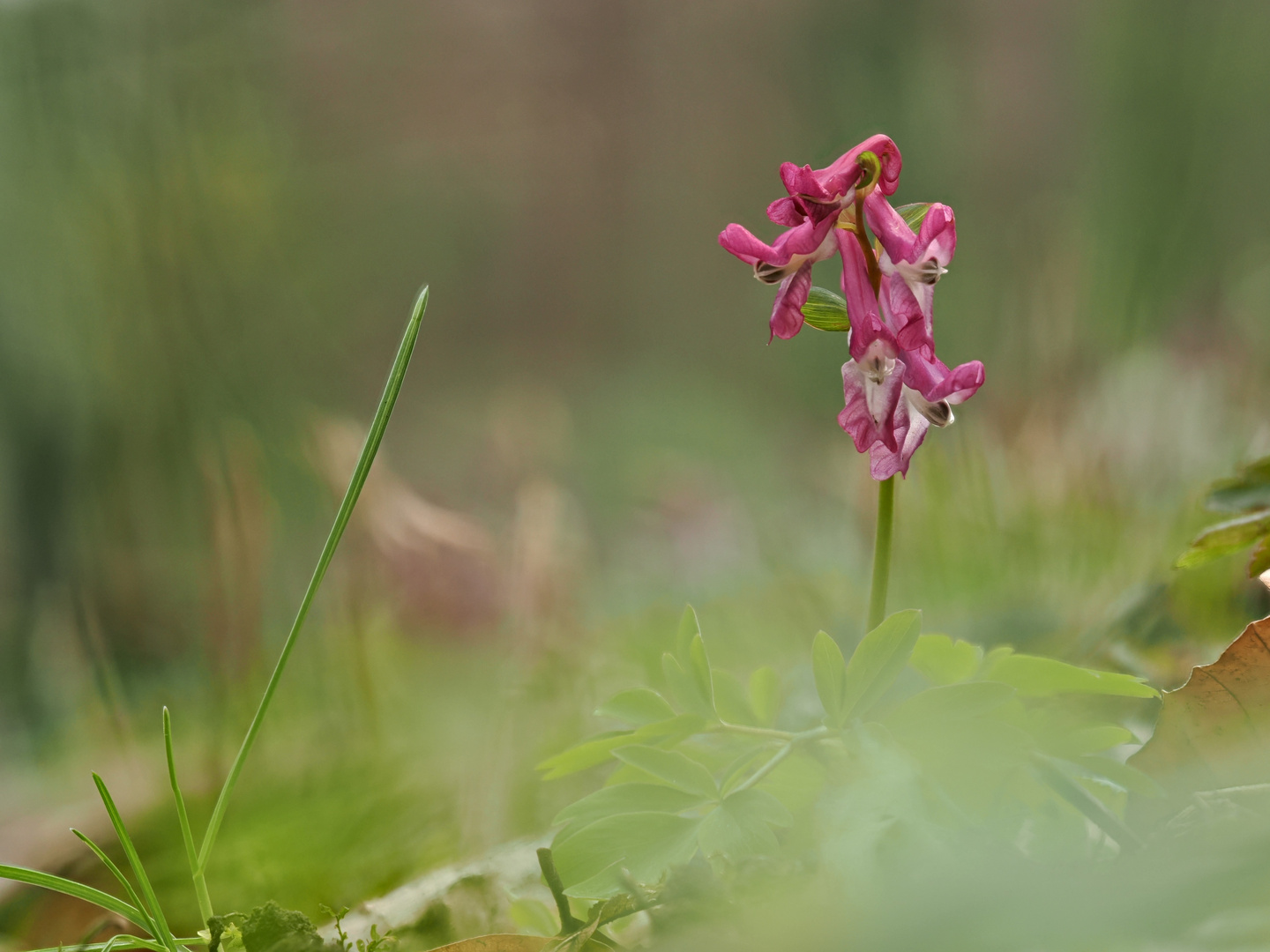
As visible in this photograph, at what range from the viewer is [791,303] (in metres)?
0.19

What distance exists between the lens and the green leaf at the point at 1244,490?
22 centimetres

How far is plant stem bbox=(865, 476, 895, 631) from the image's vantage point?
7.3 inches

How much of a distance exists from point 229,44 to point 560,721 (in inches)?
45.3

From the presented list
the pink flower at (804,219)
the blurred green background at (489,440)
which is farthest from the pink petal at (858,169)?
the blurred green background at (489,440)

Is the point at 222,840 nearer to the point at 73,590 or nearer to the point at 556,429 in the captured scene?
the point at 73,590

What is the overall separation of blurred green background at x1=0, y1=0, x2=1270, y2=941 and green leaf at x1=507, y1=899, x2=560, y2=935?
0.37 feet

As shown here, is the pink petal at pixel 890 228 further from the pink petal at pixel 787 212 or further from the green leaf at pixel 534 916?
the green leaf at pixel 534 916

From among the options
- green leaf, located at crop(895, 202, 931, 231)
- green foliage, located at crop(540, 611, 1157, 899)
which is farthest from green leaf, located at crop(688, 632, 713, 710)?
green leaf, located at crop(895, 202, 931, 231)

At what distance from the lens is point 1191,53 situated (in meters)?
0.70

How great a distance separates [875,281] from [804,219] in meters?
0.02

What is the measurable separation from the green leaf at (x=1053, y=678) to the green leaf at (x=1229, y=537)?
5 centimetres

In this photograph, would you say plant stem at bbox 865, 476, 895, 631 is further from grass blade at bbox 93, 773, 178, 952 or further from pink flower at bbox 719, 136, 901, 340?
grass blade at bbox 93, 773, 178, 952

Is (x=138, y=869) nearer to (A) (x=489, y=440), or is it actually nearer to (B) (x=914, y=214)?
(B) (x=914, y=214)

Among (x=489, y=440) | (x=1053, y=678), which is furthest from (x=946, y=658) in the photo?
(x=489, y=440)
